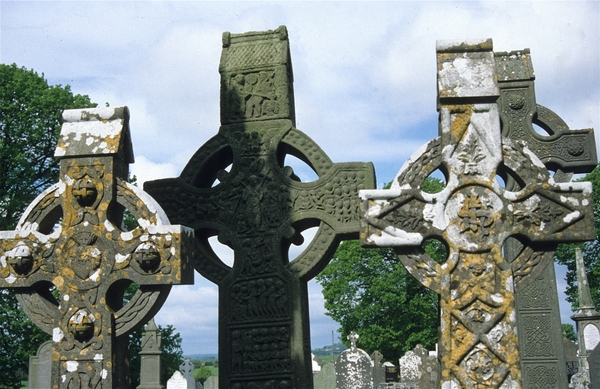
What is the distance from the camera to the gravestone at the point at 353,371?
18125mm

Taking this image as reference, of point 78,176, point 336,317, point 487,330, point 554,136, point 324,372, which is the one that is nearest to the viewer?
point 487,330

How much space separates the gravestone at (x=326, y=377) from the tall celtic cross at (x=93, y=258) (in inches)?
591

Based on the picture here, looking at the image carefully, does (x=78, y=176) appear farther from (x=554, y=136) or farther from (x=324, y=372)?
(x=324, y=372)

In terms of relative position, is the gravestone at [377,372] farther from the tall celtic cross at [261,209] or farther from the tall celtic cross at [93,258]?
the tall celtic cross at [93,258]

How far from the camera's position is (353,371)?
1820cm

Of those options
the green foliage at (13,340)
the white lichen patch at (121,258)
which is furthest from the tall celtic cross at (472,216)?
the green foliage at (13,340)

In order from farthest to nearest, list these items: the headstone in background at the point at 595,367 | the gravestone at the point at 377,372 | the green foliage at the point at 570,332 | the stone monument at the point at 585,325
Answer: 1. the green foliage at the point at 570,332
2. the gravestone at the point at 377,372
3. the stone monument at the point at 585,325
4. the headstone in background at the point at 595,367

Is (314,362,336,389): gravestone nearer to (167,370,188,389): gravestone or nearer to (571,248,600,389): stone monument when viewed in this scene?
(167,370,188,389): gravestone

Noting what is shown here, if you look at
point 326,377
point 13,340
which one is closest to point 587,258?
point 326,377

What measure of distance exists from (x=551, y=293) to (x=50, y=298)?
5668mm

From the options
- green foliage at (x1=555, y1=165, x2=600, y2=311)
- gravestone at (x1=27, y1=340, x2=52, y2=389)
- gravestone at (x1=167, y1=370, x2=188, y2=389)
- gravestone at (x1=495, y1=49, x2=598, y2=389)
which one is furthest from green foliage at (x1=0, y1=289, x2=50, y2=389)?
green foliage at (x1=555, y1=165, x2=600, y2=311)

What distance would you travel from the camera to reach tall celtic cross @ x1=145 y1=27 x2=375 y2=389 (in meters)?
6.87

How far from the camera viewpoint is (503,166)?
562cm

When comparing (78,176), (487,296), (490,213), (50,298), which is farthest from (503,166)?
(50,298)
